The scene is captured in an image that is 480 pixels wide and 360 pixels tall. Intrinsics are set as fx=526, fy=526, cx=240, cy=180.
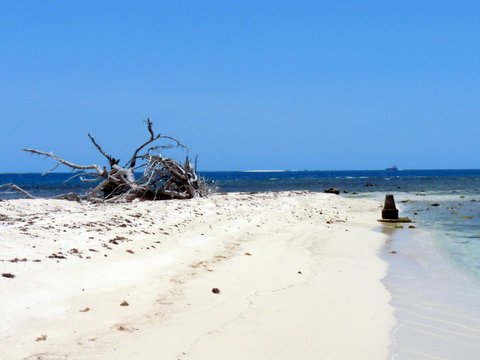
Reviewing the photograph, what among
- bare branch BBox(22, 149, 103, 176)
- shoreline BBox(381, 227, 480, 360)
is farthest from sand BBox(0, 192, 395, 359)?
bare branch BBox(22, 149, 103, 176)

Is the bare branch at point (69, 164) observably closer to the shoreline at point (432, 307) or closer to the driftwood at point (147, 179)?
the driftwood at point (147, 179)

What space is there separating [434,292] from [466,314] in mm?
1181

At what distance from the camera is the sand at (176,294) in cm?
449

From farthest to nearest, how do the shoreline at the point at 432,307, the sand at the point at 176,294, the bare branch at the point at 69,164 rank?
the bare branch at the point at 69,164
the shoreline at the point at 432,307
the sand at the point at 176,294

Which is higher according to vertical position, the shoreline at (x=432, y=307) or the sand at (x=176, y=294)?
the sand at (x=176, y=294)

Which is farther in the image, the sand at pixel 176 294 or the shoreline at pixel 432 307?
the shoreline at pixel 432 307

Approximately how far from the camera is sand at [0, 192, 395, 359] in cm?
449

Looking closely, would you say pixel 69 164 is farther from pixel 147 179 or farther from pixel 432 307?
pixel 432 307

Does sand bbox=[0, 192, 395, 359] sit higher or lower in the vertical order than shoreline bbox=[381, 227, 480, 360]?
higher

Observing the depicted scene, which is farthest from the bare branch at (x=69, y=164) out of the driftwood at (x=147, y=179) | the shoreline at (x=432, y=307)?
the shoreline at (x=432, y=307)

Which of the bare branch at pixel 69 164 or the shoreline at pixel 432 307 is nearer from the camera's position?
the shoreline at pixel 432 307

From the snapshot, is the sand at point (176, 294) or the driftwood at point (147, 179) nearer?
the sand at point (176, 294)

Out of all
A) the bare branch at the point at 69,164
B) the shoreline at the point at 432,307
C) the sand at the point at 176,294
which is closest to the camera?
the sand at the point at 176,294

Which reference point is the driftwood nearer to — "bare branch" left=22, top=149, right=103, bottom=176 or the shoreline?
"bare branch" left=22, top=149, right=103, bottom=176
